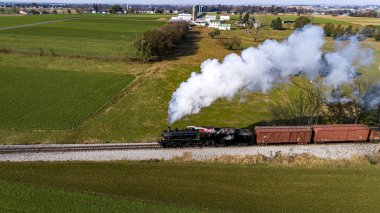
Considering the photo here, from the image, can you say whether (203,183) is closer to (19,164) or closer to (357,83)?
(19,164)

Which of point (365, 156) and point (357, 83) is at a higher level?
point (357, 83)

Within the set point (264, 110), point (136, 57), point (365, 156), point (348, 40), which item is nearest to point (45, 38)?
point (136, 57)

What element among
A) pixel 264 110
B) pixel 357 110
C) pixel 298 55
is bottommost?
pixel 264 110

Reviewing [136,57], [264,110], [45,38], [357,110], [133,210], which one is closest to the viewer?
[133,210]

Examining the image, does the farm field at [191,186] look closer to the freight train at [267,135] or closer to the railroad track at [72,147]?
the railroad track at [72,147]

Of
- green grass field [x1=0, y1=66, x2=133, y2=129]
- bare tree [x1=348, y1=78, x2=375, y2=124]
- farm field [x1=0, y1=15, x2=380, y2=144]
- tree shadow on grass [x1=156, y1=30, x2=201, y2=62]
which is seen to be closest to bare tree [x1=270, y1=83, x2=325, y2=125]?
farm field [x1=0, y1=15, x2=380, y2=144]

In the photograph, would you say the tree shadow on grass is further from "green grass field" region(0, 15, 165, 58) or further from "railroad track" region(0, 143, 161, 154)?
"railroad track" region(0, 143, 161, 154)
